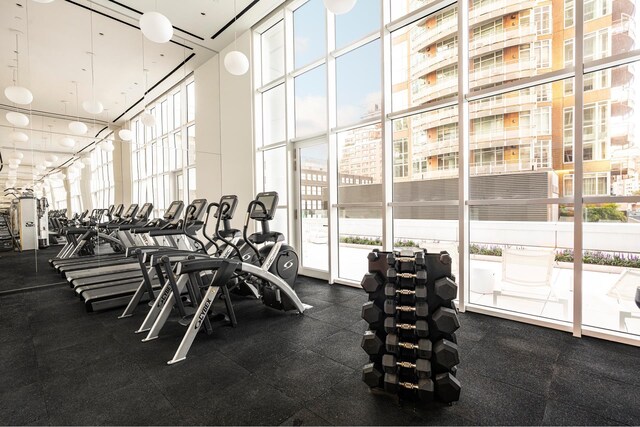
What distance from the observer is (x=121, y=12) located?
5.25 m

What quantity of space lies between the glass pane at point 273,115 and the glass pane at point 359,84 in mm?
1510

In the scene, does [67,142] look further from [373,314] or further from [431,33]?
[431,33]

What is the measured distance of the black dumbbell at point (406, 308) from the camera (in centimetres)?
180

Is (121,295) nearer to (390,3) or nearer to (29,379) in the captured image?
(29,379)

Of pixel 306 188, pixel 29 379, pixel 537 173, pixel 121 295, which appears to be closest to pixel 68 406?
pixel 29 379

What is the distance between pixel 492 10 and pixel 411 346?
4.09 metres

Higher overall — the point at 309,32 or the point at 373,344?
the point at 309,32

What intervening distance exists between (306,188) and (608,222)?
417 centimetres

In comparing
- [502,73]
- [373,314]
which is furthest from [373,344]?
[502,73]

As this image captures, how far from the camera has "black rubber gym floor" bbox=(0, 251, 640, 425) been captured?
176 centimetres

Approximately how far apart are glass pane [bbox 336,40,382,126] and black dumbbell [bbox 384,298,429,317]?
336 centimetres

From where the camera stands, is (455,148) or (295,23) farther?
(295,23)

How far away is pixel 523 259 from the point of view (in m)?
3.50

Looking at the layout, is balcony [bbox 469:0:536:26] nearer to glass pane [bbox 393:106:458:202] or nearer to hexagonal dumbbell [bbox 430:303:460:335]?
glass pane [bbox 393:106:458:202]
